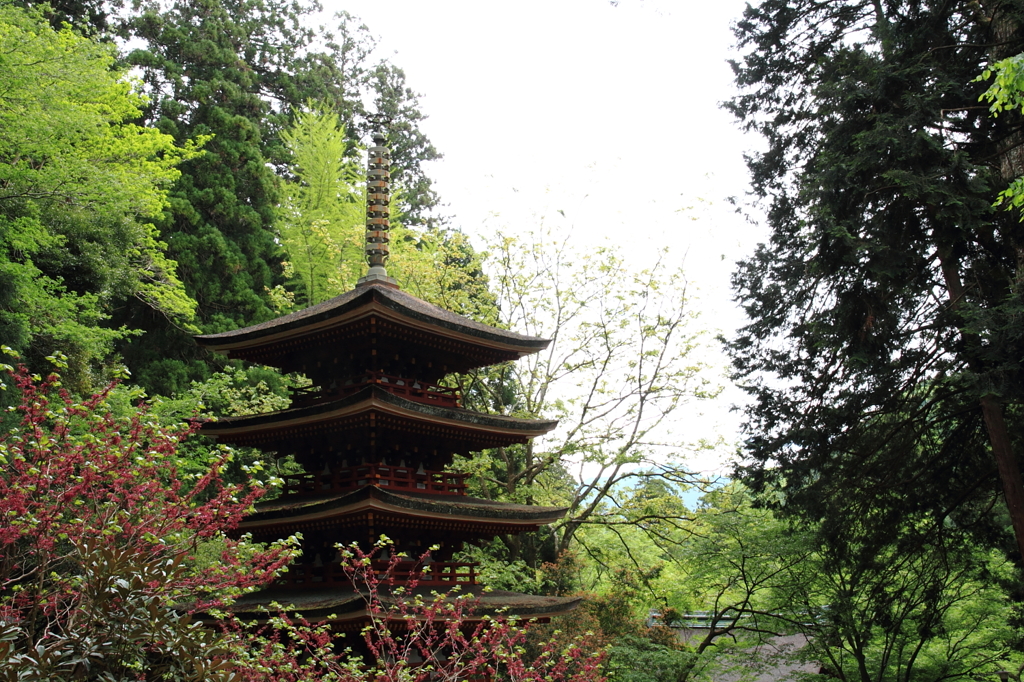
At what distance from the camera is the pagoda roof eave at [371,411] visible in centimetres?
1123

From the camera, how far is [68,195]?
1634 cm

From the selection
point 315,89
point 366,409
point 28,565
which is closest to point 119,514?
point 366,409

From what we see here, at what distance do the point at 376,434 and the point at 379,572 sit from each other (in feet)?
6.35

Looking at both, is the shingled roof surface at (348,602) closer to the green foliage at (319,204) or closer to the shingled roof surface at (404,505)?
the shingled roof surface at (404,505)

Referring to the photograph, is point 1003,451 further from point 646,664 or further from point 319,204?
point 319,204

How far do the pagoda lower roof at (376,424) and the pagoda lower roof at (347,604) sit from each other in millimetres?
2217

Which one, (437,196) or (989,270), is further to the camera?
(437,196)

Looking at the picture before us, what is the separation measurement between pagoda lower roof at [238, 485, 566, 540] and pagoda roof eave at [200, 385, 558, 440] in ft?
3.58

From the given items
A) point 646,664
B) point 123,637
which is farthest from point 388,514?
point 646,664

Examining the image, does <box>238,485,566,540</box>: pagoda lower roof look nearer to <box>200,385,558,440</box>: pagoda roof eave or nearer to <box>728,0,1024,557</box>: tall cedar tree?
<box>200,385,558,440</box>: pagoda roof eave

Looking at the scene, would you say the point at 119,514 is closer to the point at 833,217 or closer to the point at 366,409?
the point at 366,409

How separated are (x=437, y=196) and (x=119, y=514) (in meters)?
26.0

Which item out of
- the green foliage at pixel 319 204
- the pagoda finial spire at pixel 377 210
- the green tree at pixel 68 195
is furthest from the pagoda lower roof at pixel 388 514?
the green foliage at pixel 319 204

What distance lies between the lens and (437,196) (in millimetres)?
33031
